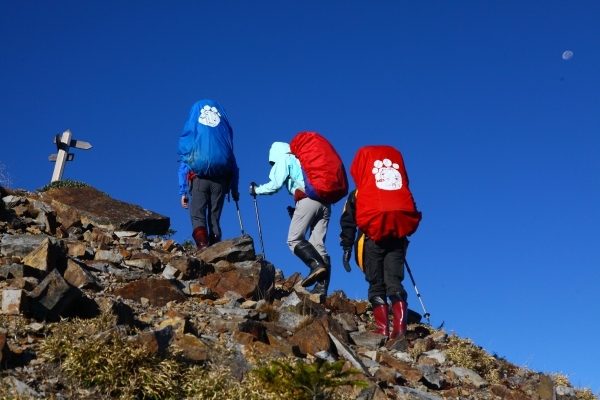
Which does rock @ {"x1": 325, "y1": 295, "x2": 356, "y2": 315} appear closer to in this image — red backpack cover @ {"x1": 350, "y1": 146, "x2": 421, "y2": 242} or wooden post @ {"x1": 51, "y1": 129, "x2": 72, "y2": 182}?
red backpack cover @ {"x1": 350, "y1": 146, "x2": 421, "y2": 242}

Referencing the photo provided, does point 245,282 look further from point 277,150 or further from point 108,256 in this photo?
point 277,150

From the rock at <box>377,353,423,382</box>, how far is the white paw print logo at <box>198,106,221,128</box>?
5.83 metres

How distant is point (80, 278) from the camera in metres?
8.16

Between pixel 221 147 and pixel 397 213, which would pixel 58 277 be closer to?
pixel 397 213

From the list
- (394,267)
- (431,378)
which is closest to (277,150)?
(394,267)

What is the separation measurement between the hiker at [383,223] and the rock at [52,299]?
4016 mm

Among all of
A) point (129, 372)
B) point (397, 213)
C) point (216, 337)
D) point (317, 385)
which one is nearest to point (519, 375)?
point (397, 213)

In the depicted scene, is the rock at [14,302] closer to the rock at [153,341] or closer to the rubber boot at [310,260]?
the rock at [153,341]

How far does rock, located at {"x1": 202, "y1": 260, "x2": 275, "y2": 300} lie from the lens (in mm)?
9328

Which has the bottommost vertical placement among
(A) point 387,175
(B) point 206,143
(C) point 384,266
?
(C) point 384,266

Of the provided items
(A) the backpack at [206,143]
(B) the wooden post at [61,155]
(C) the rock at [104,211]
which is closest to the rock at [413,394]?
Result: (A) the backpack at [206,143]

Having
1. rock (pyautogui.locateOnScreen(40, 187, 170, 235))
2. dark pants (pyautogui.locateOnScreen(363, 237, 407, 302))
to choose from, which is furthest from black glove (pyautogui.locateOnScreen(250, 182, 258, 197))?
dark pants (pyautogui.locateOnScreen(363, 237, 407, 302))

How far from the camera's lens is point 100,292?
26.8ft

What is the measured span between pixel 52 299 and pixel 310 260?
487 centimetres
